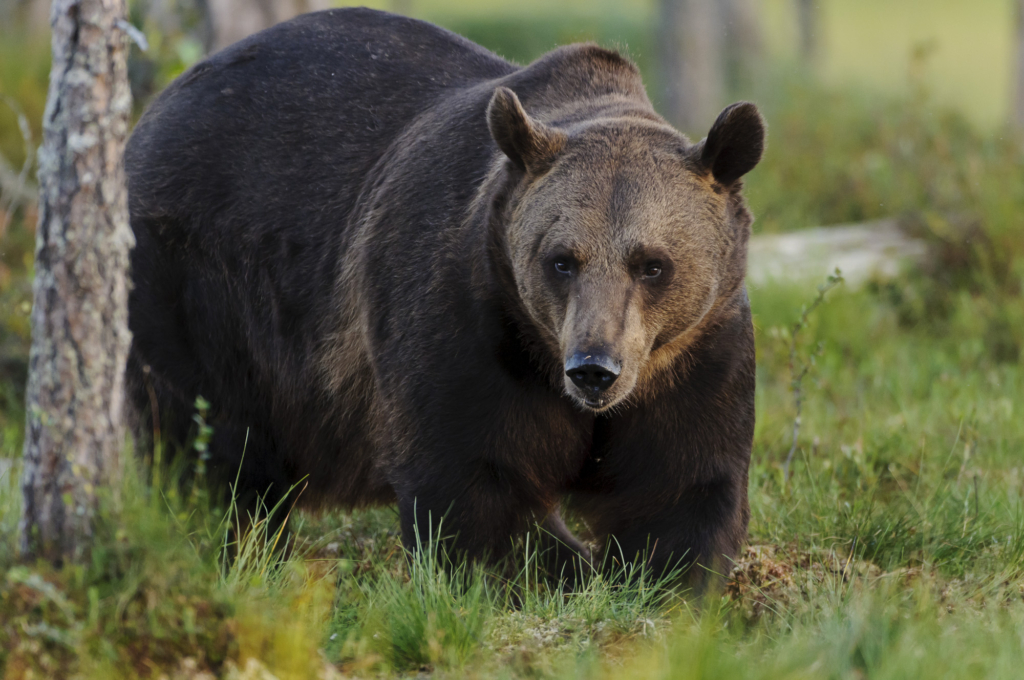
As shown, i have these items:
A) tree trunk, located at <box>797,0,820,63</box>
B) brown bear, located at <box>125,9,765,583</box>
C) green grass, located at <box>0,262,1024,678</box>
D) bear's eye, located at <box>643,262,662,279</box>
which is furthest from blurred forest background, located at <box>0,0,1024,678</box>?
tree trunk, located at <box>797,0,820,63</box>

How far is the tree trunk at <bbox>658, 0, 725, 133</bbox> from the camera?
47.5 ft

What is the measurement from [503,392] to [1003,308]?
4998 mm

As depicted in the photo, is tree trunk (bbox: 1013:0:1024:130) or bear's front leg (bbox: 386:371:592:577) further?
tree trunk (bbox: 1013:0:1024:130)

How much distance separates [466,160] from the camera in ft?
13.5

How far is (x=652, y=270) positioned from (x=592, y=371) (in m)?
0.45

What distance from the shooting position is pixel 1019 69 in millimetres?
10070

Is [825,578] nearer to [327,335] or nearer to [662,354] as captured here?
[662,354]

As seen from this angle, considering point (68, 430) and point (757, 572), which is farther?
point (757, 572)

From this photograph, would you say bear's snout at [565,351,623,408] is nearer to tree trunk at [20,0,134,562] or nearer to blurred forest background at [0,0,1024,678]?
blurred forest background at [0,0,1024,678]

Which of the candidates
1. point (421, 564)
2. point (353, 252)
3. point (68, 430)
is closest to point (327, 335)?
point (353, 252)

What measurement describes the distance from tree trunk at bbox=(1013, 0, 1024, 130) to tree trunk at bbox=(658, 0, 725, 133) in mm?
4779

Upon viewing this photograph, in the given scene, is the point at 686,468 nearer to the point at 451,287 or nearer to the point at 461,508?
the point at 461,508

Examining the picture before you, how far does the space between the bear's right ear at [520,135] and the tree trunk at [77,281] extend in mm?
1200

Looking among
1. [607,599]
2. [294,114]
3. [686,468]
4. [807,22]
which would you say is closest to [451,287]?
[686,468]
